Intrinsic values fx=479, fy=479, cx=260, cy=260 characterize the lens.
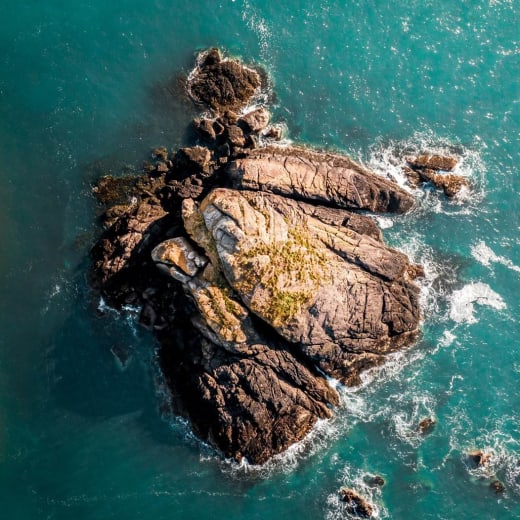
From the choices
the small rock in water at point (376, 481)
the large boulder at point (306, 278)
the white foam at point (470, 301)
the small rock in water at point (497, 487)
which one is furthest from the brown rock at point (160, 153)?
the small rock in water at point (497, 487)

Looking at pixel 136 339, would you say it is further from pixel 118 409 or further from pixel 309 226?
pixel 309 226

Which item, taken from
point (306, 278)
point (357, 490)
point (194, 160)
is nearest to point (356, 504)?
point (357, 490)

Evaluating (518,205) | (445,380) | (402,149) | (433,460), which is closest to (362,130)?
(402,149)

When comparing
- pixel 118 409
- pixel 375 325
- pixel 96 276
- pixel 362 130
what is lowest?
pixel 118 409

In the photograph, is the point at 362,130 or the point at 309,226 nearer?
the point at 309,226

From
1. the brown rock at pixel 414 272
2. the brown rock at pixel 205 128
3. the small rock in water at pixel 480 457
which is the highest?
the brown rock at pixel 205 128

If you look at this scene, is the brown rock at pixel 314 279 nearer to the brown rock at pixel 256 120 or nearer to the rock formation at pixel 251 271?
the rock formation at pixel 251 271

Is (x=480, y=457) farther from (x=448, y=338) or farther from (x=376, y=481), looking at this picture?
(x=448, y=338)
